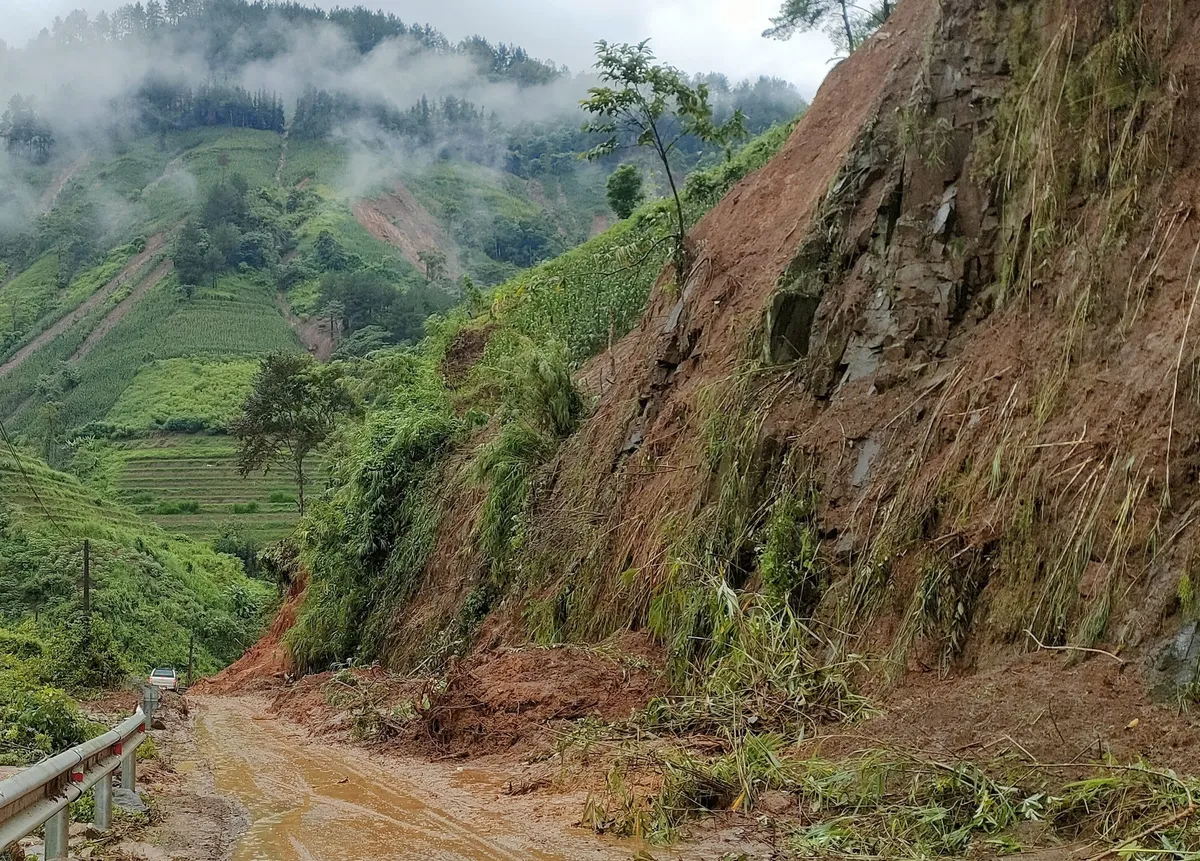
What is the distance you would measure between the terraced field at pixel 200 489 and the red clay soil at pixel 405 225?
196ft

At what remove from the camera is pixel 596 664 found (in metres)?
9.86

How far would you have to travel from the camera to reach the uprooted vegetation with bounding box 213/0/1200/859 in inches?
226

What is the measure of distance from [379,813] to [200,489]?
216ft

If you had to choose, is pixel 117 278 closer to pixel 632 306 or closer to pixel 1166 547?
pixel 632 306

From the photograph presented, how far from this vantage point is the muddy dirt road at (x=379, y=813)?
18.9 ft

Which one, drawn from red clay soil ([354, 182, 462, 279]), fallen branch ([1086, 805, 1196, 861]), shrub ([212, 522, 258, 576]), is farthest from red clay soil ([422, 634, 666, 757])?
red clay soil ([354, 182, 462, 279])

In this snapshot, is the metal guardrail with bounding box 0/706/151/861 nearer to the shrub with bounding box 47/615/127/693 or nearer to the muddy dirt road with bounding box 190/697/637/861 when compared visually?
the muddy dirt road with bounding box 190/697/637/861

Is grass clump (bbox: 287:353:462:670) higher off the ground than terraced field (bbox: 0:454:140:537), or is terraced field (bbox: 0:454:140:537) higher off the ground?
grass clump (bbox: 287:353:462:670)

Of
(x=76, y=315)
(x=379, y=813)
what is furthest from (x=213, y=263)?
(x=379, y=813)

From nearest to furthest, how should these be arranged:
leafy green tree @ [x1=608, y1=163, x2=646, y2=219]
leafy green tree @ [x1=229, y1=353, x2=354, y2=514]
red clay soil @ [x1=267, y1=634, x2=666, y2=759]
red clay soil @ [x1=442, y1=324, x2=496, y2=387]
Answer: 1. red clay soil @ [x1=267, y1=634, x2=666, y2=759]
2. red clay soil @ [x1=442, y1=324, x2=496, y2=387]
3. leafy green tree @ [x1=229, y1=353, x2=354, y2=514]
4. leafy green tree @ [x1=608, y1=163, x2=646, y2=219]

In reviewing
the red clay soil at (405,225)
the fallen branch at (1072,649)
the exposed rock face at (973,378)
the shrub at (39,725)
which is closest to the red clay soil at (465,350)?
the exposed rock face at (973,378)

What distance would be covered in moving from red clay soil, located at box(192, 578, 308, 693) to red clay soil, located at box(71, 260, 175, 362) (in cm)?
7687

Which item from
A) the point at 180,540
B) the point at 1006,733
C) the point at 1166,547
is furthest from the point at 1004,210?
the point at 180,540

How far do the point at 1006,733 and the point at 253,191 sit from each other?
130 meters
